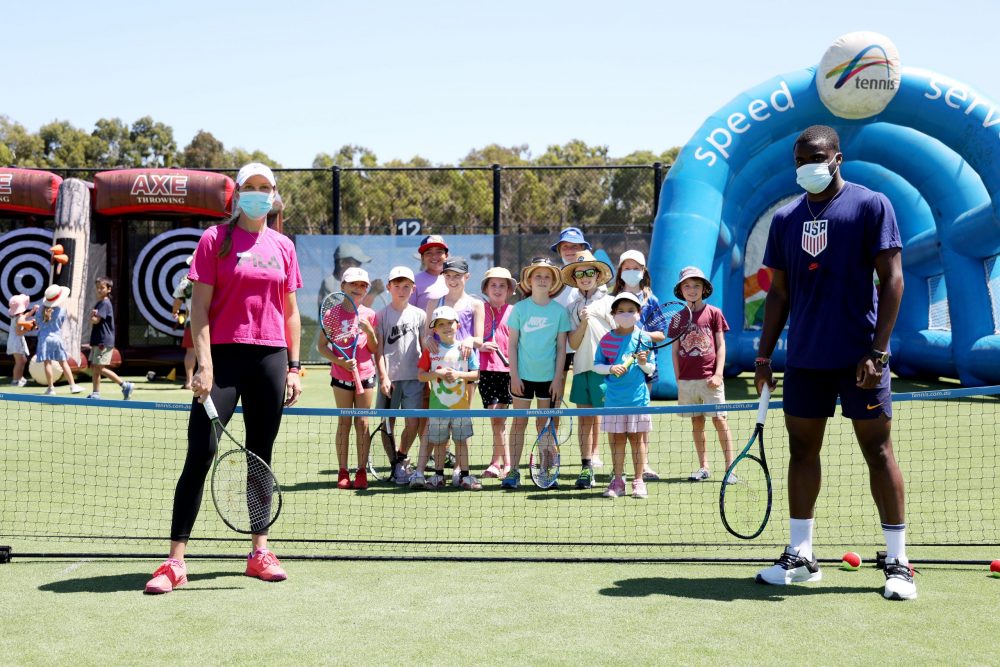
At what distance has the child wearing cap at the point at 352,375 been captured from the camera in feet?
26.0

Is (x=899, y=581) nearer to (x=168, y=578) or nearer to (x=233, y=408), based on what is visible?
(x=233, y=408)

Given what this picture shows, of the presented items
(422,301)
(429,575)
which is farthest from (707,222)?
(429,575)

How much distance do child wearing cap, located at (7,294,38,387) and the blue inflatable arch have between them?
10.0 metres

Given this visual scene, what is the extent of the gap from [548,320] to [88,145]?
62622mm

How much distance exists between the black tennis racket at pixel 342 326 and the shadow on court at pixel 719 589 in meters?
3.54

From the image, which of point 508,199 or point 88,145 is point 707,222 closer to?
point 508,199

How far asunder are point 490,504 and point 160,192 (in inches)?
504

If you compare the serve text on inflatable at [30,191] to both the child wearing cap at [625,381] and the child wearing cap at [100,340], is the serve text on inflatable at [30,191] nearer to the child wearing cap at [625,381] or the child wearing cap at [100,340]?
the child wearing cap at [100,340]

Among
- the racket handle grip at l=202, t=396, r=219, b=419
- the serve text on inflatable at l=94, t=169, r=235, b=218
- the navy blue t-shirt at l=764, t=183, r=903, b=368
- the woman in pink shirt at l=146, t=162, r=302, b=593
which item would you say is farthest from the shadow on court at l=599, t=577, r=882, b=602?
the serve text on inflatable at l=94, t=169, r=235, b=218

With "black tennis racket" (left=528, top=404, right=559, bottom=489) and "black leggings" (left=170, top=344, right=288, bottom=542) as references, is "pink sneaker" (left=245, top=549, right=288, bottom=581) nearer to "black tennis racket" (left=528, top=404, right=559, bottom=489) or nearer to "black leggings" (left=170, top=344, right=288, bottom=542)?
"black leggings" (left=170, top=344, right=288, bottom=542)

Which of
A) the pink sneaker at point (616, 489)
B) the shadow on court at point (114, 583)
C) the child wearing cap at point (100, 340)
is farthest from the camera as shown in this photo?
the child wearing cap at point (100, 340)

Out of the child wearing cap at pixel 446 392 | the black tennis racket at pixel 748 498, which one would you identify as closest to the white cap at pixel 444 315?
the child wearing cap at pixel 446 392

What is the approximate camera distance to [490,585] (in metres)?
5.03

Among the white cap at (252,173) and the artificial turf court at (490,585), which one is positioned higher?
the white cap at (252,173)
